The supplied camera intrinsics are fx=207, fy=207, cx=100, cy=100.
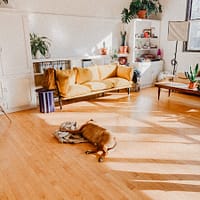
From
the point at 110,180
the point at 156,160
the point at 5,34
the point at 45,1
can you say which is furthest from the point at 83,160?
the point at 45,1

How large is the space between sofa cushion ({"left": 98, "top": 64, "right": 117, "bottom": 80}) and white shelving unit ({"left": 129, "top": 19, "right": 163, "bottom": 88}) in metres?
0.80

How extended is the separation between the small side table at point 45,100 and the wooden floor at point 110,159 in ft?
0.51

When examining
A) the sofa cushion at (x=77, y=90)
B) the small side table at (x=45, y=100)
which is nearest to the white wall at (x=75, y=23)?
the sofa cushion at (x=77, y=90)

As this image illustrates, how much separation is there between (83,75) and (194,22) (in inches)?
133

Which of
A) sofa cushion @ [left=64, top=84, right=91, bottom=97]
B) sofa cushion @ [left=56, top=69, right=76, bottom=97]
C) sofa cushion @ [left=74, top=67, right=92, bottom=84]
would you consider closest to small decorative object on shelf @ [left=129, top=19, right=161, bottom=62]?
sofa cushion @ [left=74, top=67, right=92, bottom=84]

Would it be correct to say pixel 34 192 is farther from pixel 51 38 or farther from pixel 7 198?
pixel 51 38

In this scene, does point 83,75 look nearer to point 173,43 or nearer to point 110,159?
point 110,159

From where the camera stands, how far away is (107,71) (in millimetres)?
5180

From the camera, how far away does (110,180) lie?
2.07 meters

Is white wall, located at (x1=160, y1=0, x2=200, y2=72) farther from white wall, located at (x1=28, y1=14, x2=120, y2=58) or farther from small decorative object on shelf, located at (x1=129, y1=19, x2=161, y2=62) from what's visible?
white wall, located at (x1=28, y1=14, x2=120, y2=58)

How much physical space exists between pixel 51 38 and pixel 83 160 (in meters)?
3.32

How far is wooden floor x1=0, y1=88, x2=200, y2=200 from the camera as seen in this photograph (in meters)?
1.92

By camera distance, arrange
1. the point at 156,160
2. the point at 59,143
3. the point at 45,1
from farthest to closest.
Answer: the point at 45,1 < the point at 59,143 < the point at 156,160

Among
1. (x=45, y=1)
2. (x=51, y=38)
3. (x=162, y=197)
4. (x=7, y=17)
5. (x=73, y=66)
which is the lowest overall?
(x=162, y=197)
